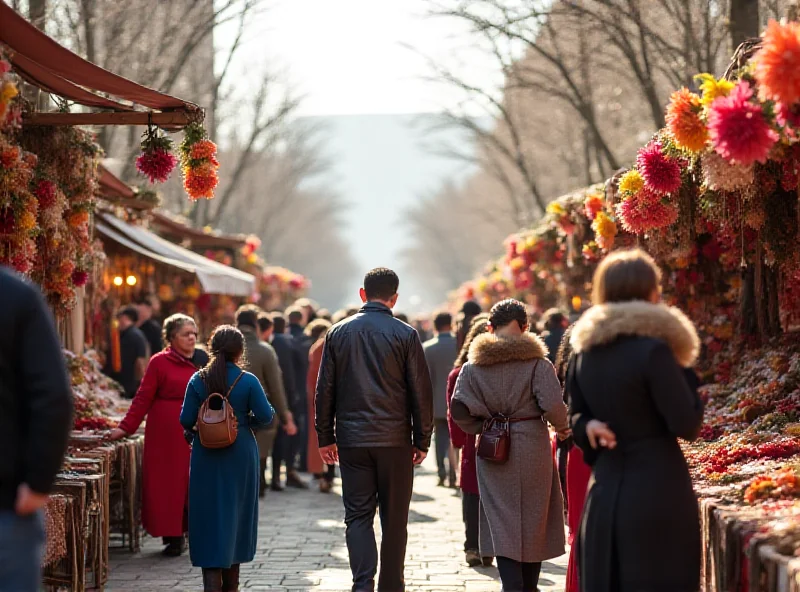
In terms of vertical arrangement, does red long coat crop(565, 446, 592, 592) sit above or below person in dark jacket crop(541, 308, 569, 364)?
below

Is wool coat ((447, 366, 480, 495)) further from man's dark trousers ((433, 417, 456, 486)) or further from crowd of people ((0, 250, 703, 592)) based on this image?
man's dark trousers ((433, 417, 456, 486))

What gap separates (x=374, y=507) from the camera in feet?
22.6

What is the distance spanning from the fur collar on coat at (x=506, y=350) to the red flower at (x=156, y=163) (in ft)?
9.72

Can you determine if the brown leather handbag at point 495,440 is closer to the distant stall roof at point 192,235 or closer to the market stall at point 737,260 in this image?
the market stall at point 737,260

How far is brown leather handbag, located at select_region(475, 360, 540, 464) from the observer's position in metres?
6.71

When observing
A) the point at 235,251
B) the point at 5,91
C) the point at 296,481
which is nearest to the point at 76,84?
the point at 5,91

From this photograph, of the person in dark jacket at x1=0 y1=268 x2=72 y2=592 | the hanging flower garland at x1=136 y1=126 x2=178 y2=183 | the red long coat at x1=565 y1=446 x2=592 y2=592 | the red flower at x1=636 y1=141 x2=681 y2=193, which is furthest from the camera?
the hanging flower garland at x1=136 y1=126 x2=178 y2=183

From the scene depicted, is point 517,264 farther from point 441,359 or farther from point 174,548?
point 174,548

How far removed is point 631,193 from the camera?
8.06 metres

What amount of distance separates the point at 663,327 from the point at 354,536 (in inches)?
119

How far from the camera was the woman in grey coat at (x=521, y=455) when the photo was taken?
22.1 feet

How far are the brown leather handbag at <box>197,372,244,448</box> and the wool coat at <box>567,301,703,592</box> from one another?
2.94 m

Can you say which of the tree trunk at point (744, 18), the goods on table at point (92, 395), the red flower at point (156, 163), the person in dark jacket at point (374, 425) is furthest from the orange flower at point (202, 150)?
the tree trunk at point (744, 18)

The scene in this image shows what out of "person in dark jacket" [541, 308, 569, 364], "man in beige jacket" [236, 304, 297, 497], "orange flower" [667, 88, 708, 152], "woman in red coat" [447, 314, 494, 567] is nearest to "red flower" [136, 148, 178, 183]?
"woman in red coat" [447, 314, 494, 567]
